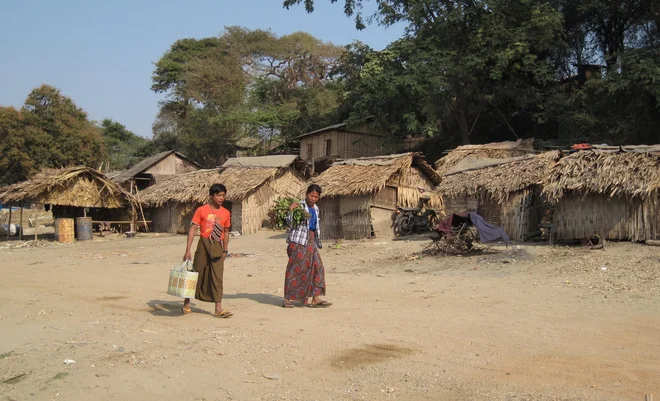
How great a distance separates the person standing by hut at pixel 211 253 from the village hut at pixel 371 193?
10474 millimetres

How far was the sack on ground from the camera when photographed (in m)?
6.79

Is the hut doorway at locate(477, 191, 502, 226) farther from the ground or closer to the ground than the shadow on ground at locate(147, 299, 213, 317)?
farther from the ground

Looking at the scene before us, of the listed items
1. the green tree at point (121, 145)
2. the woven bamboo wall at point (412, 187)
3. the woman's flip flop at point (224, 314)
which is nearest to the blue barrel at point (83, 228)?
the woven bamboo wall at point (412, 187)

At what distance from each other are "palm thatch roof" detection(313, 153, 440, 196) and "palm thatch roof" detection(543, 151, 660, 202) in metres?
5.48

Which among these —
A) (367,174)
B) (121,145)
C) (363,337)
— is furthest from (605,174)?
(121,145)

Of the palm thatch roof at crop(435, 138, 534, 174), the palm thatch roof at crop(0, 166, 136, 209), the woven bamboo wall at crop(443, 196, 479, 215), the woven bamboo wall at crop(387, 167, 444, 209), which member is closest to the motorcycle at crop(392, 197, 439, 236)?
the woven bamboo wall at crop(387, 167, 444, 209)

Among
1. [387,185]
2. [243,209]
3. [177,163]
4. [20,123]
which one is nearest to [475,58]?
[387,185]

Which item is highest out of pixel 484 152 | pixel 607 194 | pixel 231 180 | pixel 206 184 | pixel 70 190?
pixel 484 152

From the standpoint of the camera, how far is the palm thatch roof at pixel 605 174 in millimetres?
11773

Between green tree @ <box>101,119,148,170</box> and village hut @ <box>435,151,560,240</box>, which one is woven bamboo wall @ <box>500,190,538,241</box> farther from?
green tree @ <box>101,119,148,170</box>

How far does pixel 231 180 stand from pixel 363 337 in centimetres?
1908

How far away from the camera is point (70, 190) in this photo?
77.5 ft

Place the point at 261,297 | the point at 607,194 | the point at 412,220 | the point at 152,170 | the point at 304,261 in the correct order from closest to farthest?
1. the point at 304,261
2. the point at 261,297
3. the point at 607,194
4. the point at 412,220
5. the point at 152,170

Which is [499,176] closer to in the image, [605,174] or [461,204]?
[461,204]
